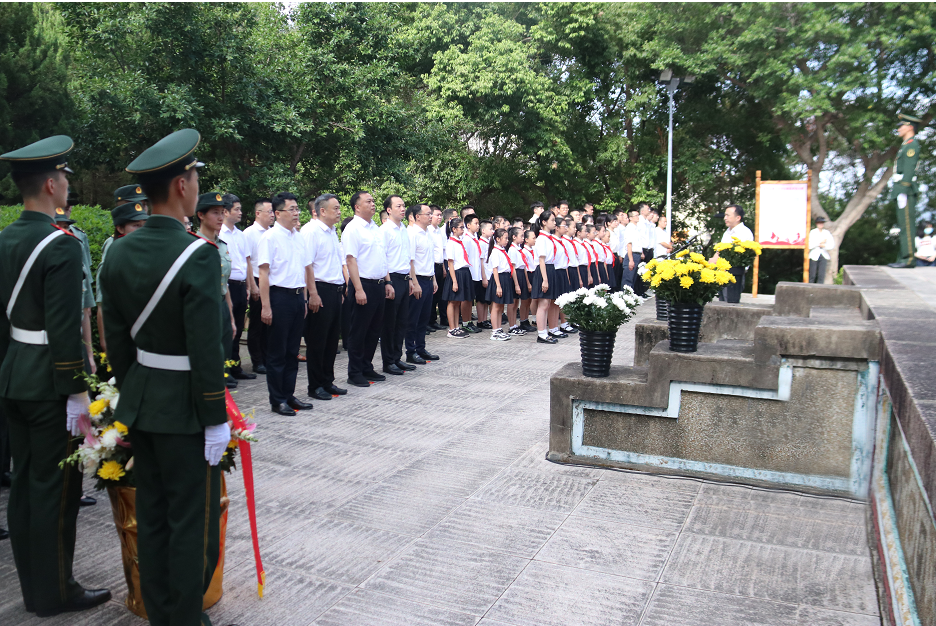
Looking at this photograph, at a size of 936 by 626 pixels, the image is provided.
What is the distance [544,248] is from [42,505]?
900 cm

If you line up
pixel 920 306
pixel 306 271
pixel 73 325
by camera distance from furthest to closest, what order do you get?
pixel 306 271 → pixel 920 306 → pixel 73 325

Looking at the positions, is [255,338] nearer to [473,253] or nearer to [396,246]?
[396,246]

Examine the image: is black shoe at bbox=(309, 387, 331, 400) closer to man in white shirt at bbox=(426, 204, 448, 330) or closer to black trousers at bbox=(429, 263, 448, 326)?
man in white shirt at bbox=(426, 204, 448, 330)

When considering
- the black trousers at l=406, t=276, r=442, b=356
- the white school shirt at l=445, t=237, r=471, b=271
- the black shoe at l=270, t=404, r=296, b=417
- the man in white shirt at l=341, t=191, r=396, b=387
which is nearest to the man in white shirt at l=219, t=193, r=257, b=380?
the man in white shirt at l=341, t=191, r=396, b=387

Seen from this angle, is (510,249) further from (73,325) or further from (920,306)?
(73,325)

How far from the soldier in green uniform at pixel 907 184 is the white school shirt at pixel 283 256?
24.3ft

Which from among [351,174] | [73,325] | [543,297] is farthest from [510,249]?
[73,325]

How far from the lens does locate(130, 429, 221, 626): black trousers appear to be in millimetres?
2875

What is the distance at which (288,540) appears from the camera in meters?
4.24

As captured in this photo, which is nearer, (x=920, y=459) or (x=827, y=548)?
(x=920, y=459)

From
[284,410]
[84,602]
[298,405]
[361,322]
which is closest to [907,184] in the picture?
[361,322]

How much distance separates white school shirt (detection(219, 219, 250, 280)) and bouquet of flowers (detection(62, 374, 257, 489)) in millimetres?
5343

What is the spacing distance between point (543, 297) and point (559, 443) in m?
6.07

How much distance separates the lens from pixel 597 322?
5.77 metres
